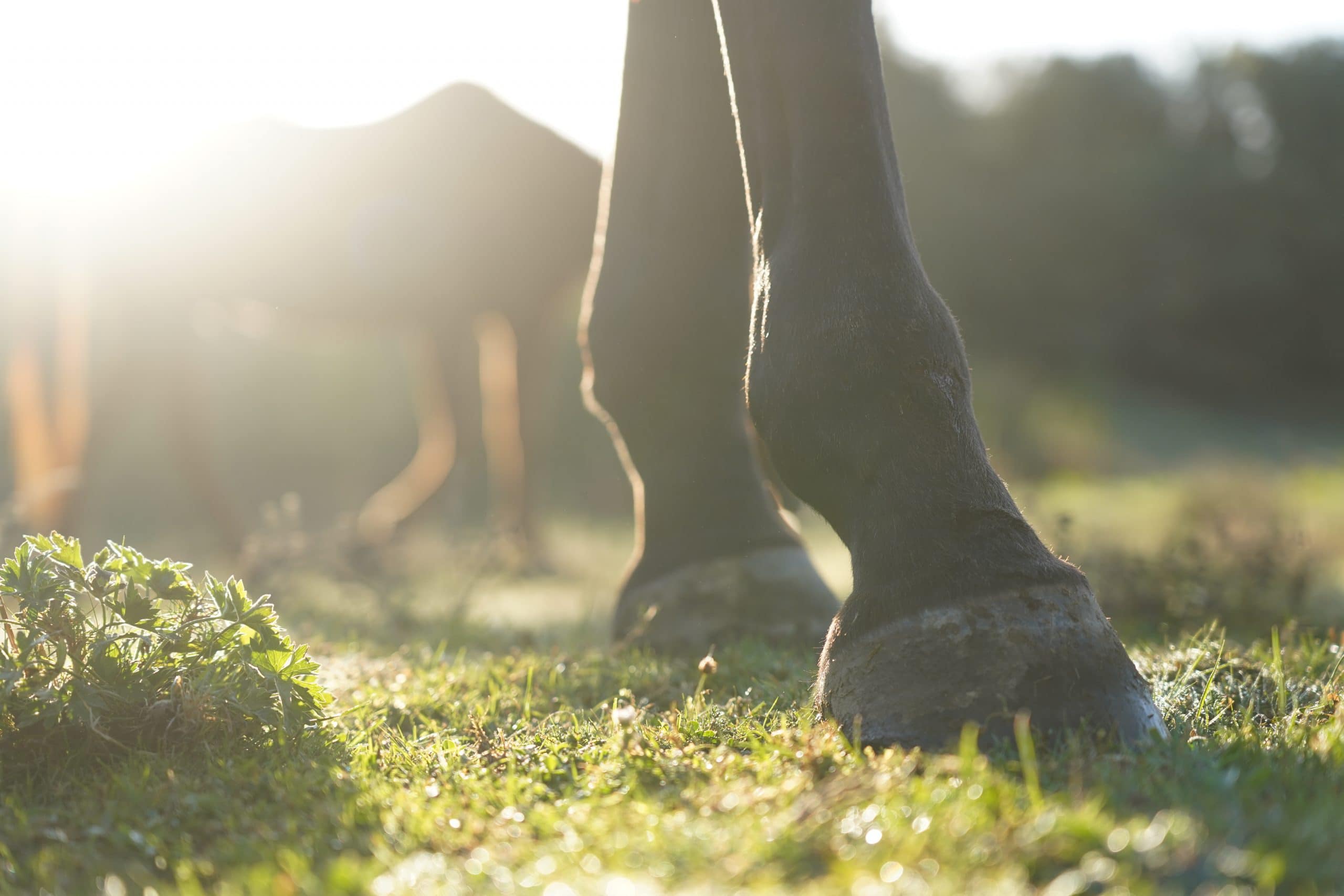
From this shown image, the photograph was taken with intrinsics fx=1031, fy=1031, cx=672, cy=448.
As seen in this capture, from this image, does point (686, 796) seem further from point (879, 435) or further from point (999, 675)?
point (879, 435)

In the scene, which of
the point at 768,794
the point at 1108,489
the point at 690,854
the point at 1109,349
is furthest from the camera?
the point at 1109,349

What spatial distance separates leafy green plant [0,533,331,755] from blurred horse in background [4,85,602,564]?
3.84 m

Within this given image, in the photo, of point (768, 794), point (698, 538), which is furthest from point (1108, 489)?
point (768, 794)

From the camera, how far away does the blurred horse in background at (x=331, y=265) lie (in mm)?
5680

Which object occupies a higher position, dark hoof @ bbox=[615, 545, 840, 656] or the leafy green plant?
the leafy green plant

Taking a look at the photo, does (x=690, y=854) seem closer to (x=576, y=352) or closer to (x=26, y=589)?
(x=26, y=589)

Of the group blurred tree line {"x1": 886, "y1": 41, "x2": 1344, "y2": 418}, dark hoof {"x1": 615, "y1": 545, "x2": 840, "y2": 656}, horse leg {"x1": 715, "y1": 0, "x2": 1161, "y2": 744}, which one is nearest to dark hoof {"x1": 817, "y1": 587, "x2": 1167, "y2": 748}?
horse leg {"x1": 715, "y1": 0, "x2": 1161, "y2": 744}

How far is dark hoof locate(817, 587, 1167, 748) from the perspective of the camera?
5.33 ft

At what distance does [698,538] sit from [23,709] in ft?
5.28

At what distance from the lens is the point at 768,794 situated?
1.42 meters

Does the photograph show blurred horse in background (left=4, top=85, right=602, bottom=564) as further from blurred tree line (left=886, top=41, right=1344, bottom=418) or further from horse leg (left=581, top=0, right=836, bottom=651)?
blurred tree line (left=886, top=41, right=1344, bottom=418)

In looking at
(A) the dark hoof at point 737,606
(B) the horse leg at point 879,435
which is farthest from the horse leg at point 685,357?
(B) the horse leg at point 879,435

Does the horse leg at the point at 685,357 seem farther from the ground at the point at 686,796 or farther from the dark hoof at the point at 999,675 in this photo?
the dark hoof at the point at 999,675

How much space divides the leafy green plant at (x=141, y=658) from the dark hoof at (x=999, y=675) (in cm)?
104
